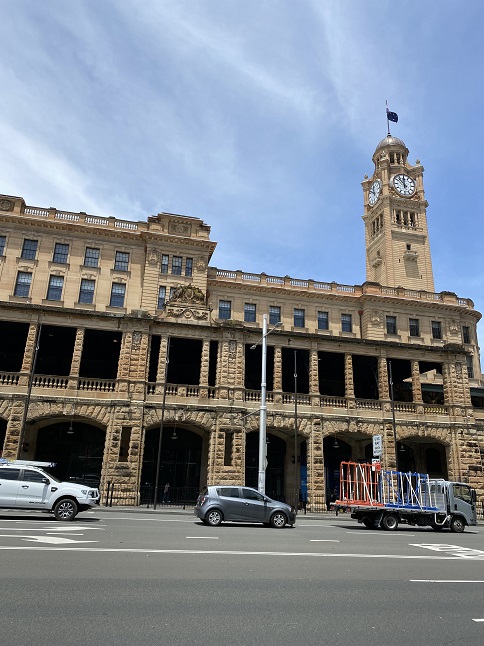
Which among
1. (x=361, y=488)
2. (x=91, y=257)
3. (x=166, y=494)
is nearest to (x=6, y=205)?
(x=91, y=257)

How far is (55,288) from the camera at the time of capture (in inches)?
1572

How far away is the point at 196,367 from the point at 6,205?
843 inches

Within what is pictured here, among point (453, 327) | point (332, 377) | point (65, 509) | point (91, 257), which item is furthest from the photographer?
point (453, 327)

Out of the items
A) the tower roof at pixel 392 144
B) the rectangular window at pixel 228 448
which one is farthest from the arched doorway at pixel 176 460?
the tower roof at pixel 392 144

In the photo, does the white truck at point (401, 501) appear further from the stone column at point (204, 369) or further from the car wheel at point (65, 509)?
the stone column at point (204, 369)

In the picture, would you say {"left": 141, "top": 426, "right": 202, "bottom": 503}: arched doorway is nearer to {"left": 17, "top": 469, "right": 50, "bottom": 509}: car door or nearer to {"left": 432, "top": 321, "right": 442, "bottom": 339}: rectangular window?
{"left": 17, "top": 469, "right": 50, "bottom": 509}: car door

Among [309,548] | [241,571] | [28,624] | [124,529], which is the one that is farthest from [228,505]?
[28,624]

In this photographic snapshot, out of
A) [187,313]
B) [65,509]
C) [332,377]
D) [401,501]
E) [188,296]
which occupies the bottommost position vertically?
[65,509]

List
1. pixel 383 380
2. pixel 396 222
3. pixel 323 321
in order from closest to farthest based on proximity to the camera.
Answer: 1. pixel 383 380
2. pixel 323 321
3. pixel 396 222

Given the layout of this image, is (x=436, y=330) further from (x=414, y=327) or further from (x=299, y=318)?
(x=299, y=318)

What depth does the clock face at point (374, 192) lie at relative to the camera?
67.8 m

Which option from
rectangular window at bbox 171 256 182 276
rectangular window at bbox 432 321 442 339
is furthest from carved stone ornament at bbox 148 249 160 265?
rectangular window at bbox 432 321 442 339

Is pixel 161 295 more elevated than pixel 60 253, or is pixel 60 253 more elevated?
pixel 60 253

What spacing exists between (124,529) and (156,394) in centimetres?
1532
